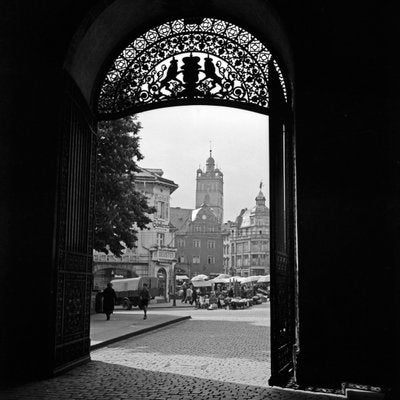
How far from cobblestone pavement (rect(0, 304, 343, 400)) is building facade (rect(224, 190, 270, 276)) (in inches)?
3236

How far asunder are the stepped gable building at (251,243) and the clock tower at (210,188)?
97.6 ft

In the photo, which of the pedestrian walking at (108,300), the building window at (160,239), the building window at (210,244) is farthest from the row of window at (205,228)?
the pedestrian walking at (108,300)

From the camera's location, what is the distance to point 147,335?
15609 millimetres

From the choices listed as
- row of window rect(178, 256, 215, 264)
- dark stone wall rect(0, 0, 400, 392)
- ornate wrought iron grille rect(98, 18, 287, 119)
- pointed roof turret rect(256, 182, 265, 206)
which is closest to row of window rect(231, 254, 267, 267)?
row of window rect(178, 256, 215, 264)

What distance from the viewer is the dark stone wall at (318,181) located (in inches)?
269

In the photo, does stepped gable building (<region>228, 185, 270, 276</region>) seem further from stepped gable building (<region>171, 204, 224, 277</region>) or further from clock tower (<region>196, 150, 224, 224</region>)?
clock tower (<region>196, 150, 224, 224</region>)

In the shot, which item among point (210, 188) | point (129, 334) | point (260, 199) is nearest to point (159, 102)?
point (129, 334)

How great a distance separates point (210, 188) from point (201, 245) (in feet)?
135

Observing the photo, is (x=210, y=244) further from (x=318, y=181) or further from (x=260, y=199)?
(x=318, y=181)

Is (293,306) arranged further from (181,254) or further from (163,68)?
(181,254)

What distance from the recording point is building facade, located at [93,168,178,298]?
47.9 m

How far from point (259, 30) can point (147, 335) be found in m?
9.61

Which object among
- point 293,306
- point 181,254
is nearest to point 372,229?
point 293,306

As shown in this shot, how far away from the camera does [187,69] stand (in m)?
8.95
